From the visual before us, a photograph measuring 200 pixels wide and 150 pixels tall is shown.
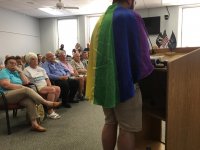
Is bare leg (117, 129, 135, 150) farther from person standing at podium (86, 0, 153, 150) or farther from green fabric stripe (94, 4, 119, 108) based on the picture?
green fabric stripe (94, 4, 119, 108)

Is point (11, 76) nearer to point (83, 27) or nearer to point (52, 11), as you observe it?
point (52, 11)

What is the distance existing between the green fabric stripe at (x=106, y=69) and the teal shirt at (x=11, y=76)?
1953 mm

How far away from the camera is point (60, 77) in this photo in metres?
4.11

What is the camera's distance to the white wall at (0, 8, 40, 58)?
8211 mm

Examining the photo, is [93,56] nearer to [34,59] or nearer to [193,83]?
[193,83]

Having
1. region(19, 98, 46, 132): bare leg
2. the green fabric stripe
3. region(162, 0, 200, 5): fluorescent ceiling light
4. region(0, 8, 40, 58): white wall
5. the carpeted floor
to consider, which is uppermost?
region(162, 0, 200, 5): fluorescent ceiling light

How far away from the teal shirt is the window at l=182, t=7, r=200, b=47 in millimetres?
7373

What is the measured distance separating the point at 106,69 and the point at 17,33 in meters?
8.47

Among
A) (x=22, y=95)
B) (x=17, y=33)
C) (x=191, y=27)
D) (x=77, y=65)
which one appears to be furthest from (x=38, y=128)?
(x=191, y=27)

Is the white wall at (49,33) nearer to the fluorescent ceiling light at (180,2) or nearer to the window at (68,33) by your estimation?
the window at (68,33)

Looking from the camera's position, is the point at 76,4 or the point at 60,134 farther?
the point at 76,4

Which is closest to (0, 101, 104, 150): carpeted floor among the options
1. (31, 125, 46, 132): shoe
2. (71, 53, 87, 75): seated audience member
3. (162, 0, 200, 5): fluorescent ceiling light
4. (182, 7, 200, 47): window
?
(31, 125, 46, 132): shoe

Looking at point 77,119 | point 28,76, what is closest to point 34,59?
point 28,76

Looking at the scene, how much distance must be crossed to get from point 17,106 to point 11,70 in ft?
1.91
